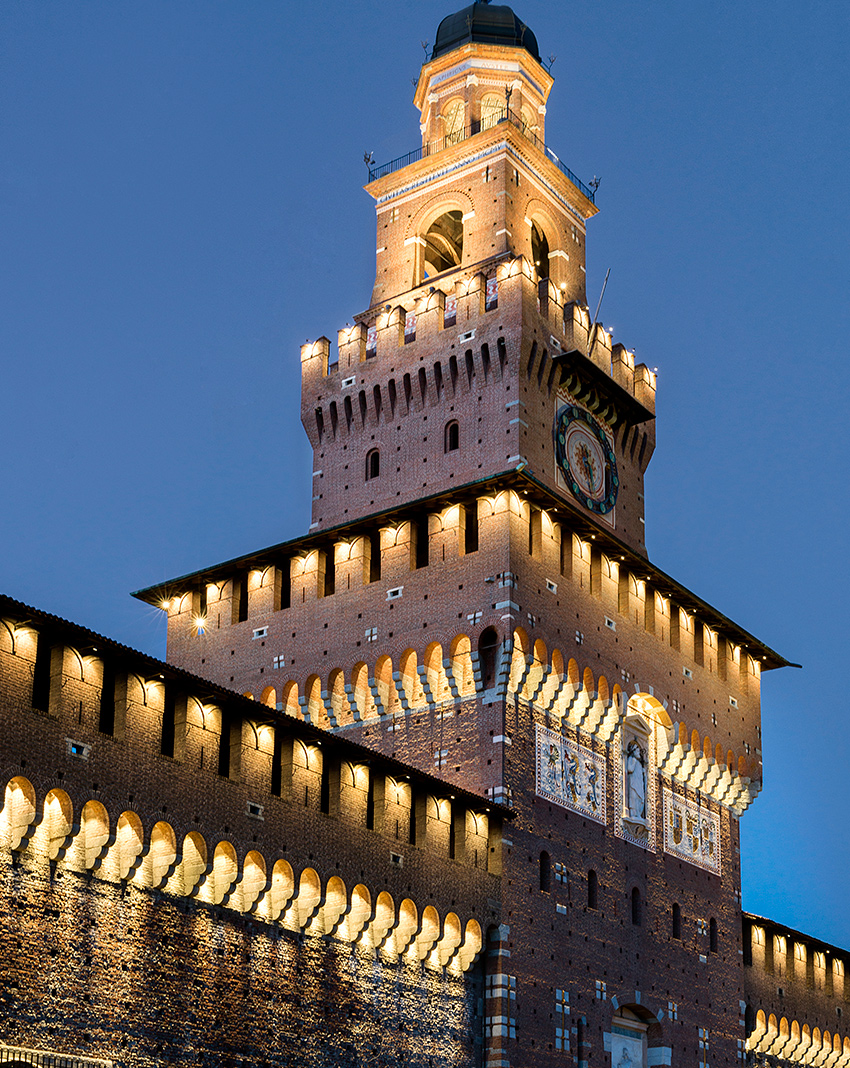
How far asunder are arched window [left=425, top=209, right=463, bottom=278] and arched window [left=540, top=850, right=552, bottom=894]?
21.5m

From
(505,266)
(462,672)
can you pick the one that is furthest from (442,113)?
(462,672)

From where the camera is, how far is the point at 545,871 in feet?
128

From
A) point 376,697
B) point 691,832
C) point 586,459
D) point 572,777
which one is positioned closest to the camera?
point 572,777

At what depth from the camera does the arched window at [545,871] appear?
127 feet

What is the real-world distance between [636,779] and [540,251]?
18.1 metres

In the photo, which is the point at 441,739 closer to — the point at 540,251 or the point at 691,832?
the point at 691,832

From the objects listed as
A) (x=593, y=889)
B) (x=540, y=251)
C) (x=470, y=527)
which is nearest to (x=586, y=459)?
(x=470, y=527)

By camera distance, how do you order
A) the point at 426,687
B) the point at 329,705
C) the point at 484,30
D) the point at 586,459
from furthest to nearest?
the point at 484,30
the point at 586,459
the point at 329,705
the point at 426,687

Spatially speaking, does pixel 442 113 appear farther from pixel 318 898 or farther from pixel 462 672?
pixel 318 898

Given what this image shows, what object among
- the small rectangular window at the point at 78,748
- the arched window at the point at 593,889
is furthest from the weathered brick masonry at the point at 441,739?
the arched window at the point at 593,889

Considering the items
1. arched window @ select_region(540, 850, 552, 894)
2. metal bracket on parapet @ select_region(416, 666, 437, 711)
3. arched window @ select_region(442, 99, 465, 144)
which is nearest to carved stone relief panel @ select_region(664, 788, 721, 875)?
arched window @ select_region(540, 850, 552, 894)

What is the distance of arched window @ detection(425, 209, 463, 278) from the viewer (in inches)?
2062

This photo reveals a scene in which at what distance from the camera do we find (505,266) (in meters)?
45.3

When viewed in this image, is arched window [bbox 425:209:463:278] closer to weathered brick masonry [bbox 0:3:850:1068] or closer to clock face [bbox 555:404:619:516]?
weathered brick masonry [bbox 0:3:850:1068]
